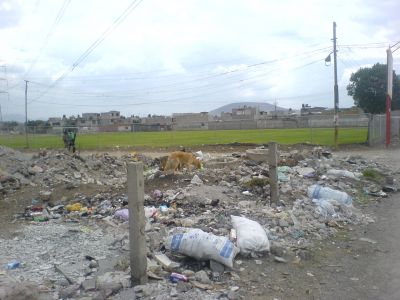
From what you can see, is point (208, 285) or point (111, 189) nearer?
point (208, 285)

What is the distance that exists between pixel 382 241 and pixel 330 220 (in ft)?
3.46

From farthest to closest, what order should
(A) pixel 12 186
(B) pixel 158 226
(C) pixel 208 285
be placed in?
1. (A) pixel 12 186
2. (B) pixel 158 226
3. (C) pixel 208 285

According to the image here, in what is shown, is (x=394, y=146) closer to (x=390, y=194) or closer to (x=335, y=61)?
(x=335, y=61)

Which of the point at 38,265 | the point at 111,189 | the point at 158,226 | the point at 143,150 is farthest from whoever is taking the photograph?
the point at 143,150

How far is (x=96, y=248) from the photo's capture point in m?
6.01

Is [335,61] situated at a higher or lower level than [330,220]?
higher

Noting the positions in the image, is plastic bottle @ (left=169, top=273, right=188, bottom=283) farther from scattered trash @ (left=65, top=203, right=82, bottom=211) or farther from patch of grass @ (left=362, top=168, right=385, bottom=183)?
patch of grass @ (left=362, top=168, right=385, bottom=183)

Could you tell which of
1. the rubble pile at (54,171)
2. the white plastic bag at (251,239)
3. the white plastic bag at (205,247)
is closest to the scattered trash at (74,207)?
the rubble pile at (54,171)

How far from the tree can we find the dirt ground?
61057 mm

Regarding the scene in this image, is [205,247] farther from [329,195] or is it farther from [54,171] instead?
[54,171]

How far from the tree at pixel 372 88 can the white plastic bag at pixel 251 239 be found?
6277 centimetres

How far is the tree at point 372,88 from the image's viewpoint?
64125 millimetres

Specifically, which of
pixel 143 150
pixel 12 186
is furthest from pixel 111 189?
pixel 143 150

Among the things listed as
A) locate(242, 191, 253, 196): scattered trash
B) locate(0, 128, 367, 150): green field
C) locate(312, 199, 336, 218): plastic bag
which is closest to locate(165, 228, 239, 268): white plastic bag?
locate(312, 199, 336, 218): plastic bag
